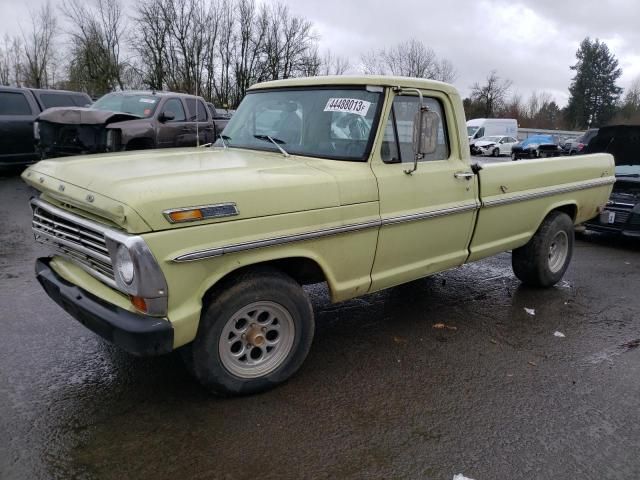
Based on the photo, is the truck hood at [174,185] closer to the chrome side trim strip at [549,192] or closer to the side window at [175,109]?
the chrome side trim strip at [549,192]

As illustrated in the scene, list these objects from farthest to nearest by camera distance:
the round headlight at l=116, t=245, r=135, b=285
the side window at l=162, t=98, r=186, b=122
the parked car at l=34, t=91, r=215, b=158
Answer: the side window at l=162, t=98, r=186, b=122 < the parked car at l=34, t=91, r=215, b=158 < the round headlight at l=116, t=245, r=135, b=285

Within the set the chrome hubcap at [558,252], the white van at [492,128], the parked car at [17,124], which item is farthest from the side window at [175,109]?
the white van at [492,128]

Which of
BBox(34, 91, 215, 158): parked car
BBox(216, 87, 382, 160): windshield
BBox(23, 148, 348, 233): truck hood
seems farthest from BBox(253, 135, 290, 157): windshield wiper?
BBox(34, 91, 215, 158): parked car

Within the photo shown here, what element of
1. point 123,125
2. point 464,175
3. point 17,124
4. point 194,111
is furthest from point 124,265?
point 17,124

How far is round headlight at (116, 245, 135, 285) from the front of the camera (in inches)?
103

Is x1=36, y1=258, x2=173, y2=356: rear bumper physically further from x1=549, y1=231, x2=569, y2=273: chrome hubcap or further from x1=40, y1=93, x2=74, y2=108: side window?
x1=40, y1=93, x2=74, y2=108: side window

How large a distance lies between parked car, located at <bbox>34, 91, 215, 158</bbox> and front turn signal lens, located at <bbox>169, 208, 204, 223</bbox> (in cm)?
640

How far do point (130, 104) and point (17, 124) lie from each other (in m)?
2.82

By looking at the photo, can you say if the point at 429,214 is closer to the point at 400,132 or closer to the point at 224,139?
the point at 400,132

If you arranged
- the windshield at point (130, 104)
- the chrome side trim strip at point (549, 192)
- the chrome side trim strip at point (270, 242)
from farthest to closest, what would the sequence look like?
the windshield at point (130, 104) < the chrome side trim strip at point (549, 192) < the chrome side trim strip at point (270, 242)

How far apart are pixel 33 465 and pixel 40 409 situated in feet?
1.77

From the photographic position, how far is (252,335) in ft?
10.6

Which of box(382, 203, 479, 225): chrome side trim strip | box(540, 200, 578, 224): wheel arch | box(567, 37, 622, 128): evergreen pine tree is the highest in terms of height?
box(567, 37, 622, 128): evergreen pine tree

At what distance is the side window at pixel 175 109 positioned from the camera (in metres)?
10.9
